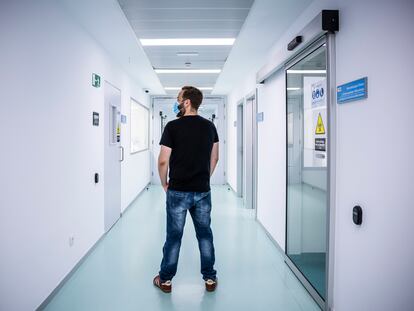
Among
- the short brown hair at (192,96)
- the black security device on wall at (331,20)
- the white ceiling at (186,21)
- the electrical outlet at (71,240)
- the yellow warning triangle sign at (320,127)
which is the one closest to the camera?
the black security device on wall at (331,20)

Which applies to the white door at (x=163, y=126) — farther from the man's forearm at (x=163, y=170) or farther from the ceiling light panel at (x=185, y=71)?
the man's forearm at (x=163, y=170)

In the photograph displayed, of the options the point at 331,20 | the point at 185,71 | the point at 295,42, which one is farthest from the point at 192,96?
the point at 185,71

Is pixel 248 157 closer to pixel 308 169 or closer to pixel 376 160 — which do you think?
pixel 308 169

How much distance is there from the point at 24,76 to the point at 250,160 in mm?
4835

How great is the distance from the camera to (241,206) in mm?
6750

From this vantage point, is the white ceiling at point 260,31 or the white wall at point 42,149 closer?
the white wall at point 42,149

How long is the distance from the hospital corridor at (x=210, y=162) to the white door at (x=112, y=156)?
0.06 meters

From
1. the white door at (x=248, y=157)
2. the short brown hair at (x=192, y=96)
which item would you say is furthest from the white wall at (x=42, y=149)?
the white door at (x=248, y=157)

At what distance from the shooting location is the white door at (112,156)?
4691mm

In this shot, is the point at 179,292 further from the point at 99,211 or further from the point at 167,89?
the point at 167,89

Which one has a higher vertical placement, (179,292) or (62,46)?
(62,46)

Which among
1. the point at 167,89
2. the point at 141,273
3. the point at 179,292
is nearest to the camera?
the point at 179,292

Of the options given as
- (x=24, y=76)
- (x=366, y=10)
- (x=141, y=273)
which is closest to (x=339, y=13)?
(x=366, y=10)

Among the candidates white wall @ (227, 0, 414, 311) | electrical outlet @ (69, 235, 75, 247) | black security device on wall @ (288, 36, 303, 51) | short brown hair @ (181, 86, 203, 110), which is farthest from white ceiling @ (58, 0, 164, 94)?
electrical outlet @ (69, 235, 75, 247)
